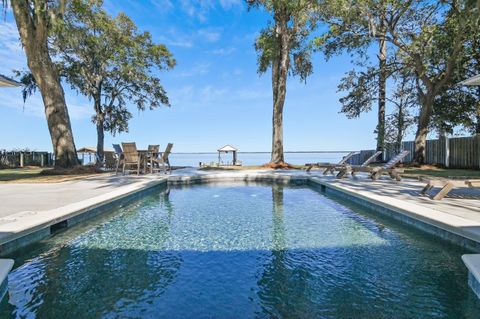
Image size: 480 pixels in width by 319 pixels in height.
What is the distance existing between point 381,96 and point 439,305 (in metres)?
17.3

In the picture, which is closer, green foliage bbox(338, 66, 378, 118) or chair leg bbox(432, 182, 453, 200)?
chair leg bbox(432, 182, 453, 200)

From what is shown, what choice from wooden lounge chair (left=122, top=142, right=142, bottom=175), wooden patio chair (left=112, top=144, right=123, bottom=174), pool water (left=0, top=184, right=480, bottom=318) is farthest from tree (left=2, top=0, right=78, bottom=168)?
pool water (left=0, top=184, right=480, bottom=318)

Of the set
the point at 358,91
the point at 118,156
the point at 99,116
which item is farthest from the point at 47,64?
the point at 358,91

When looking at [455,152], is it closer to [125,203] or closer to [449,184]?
[449,184]

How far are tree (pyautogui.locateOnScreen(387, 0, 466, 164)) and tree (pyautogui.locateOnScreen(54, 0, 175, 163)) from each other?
1455 centimetres

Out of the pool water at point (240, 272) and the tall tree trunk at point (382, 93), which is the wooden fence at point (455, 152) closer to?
the tall tree trunk at point (382, 93)

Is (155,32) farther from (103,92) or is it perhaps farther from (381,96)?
(381,96)

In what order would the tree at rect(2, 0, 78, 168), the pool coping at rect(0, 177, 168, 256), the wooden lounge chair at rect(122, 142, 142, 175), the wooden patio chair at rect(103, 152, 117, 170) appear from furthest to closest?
the wooden patio chair at rect(103, 152, 117, 170)
the wooden lounge chair at rect(122, 142, 142, 175)
the tree at rect(2, 0, 78, 168)
the pool coping at rect(0, 177, 168, 256)

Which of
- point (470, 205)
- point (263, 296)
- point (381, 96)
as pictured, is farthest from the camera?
point (381, 96)

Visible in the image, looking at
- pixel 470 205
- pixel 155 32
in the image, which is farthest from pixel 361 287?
pixel 155 32

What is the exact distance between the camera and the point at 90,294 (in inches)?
91.8

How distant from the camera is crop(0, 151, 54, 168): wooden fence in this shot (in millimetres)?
19147

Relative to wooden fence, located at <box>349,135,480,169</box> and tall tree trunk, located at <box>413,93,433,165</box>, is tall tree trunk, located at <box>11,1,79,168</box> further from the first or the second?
wooden fence, located at <box>349,135,480,169</box>

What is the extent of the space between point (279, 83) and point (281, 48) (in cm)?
182
